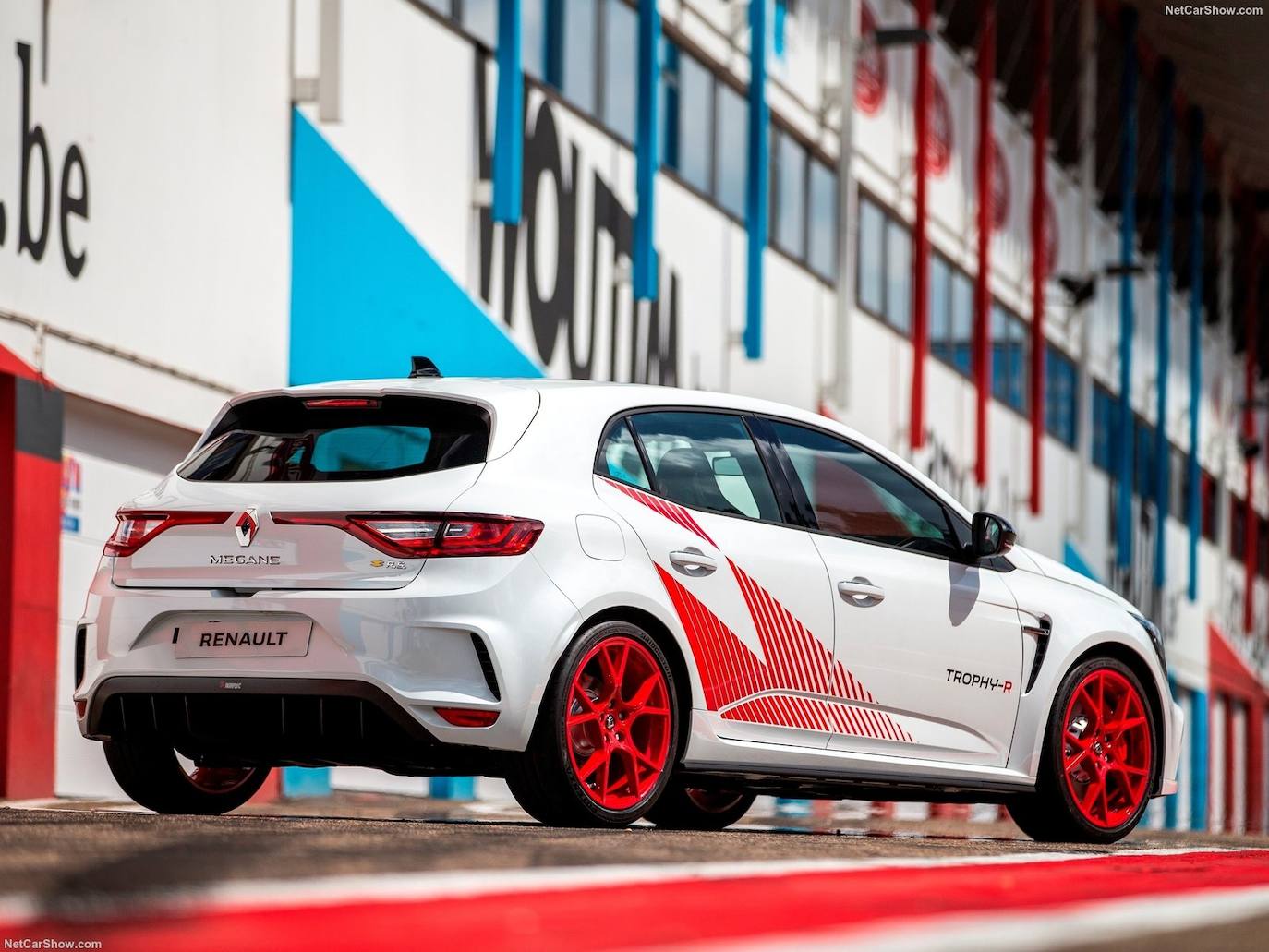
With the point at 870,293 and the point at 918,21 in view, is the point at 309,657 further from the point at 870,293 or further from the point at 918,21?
the point at 918,21

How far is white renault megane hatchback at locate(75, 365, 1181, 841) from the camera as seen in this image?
631cm

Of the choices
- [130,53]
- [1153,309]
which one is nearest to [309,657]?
[130,53]

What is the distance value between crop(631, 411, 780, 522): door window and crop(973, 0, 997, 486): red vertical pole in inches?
812

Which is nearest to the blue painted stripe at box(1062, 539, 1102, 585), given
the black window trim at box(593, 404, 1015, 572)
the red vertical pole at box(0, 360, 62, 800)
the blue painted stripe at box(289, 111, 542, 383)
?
the blue painted stripe at box(289, 111, 542, 383)

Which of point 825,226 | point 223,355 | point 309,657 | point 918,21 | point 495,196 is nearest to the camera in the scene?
point 309,657

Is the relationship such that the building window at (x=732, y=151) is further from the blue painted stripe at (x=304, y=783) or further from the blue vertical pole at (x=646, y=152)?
the blue painted stripe at (x=304, y=783)

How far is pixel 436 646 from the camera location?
6246 mm

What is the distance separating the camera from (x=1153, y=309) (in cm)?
4272

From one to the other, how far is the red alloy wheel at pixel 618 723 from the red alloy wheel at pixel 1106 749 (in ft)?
7.29

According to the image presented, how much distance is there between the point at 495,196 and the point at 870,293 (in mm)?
11624

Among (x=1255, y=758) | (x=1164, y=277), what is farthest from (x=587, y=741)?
(x=1255, y=758)

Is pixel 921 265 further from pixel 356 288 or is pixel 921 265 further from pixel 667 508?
pixel 667 508

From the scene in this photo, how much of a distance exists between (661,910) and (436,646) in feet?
8.19

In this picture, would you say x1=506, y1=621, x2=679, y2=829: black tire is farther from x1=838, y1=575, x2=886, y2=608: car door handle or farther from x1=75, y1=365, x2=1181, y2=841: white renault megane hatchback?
x1=838, y1=575, x2=886, y2=608: car door handle
